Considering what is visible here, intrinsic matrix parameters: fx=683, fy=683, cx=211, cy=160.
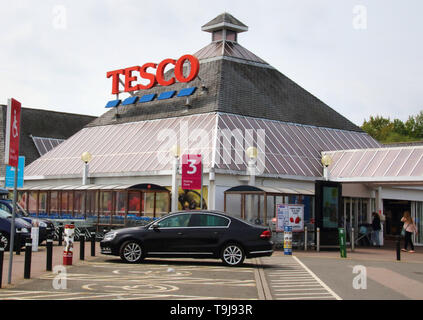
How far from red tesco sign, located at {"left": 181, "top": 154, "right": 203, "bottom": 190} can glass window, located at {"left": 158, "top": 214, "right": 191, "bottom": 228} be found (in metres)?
10.8

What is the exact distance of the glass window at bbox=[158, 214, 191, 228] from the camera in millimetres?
20125

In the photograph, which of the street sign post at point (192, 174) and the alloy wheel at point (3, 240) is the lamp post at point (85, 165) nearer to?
the street sign post at point (192, 174)

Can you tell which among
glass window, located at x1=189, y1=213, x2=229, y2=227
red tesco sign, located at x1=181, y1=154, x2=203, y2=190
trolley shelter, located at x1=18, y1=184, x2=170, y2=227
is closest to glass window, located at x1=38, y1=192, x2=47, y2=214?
trolley shelter, located at x1=18, y1=184, x2=170, y2=227

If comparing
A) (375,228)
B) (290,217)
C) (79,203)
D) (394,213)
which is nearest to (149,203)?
(79,203)

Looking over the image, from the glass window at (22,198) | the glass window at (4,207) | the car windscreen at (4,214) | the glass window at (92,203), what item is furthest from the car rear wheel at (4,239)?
the glass window at (22,198)

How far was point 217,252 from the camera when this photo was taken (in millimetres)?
19859

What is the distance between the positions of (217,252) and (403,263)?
7.58 meters

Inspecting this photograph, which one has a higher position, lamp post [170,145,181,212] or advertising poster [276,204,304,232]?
lamp post [170,145,181,212]

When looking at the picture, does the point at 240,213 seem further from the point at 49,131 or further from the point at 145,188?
the point at 49,131

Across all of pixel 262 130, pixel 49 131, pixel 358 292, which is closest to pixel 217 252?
pixel 358 292

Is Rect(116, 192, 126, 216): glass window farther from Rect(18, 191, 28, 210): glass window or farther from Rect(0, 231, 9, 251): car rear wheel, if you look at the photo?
Rect(0, 231, 9, 251): car rear wheel

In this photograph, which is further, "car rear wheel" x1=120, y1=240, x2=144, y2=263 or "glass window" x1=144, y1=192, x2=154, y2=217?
"glass window" x1=144, y1=192, x2=154, y2=217

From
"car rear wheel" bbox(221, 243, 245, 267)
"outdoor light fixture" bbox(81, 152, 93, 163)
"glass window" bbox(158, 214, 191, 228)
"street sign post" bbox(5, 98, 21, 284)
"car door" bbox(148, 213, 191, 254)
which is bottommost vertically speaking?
"car rear wheel" bbox(221, 243, 245, 267)

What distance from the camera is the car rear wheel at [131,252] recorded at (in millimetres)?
20009
